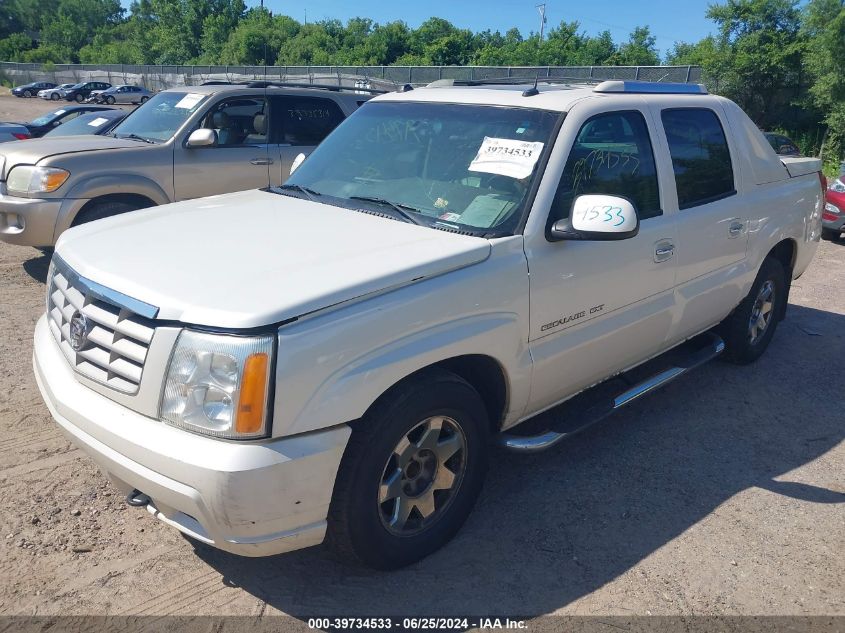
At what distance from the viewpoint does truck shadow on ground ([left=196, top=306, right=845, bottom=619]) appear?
292 cm

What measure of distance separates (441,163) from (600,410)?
1.53 metres

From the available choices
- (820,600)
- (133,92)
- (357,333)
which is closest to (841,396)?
(820,600)

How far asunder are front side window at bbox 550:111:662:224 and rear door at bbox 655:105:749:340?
0.60 feet

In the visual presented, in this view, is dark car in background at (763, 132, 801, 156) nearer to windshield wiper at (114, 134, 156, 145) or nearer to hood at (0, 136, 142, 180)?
windshield wiper at (114, 134, 156, 145)

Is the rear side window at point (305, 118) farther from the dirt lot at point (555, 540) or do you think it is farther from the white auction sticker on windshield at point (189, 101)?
the dirt lot at point (555, 540)

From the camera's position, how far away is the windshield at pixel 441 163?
3.31 metres

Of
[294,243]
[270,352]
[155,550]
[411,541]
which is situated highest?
[294,243]

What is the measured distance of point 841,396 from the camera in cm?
503

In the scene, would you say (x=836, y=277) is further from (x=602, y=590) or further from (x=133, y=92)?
(x=133, y=92)

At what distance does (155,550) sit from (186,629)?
55 cm

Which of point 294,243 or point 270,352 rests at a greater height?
point 294,243

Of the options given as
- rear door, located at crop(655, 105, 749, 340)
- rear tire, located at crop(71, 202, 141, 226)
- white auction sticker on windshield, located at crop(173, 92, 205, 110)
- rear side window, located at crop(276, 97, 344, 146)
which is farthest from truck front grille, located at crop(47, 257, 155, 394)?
rear side window, located at crop(276, 97, 344, 146)

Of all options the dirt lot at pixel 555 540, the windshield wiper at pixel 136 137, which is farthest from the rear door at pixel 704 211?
the windshield wiper at pixel 136 137

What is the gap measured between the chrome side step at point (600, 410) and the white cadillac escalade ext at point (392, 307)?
2cm
